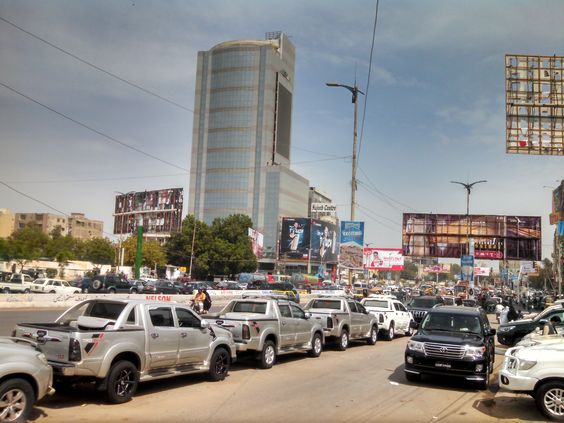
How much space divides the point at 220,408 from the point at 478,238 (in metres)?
64.4

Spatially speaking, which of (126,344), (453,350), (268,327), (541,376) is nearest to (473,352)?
(453,350)

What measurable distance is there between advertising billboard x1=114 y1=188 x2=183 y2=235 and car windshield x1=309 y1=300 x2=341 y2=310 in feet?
329

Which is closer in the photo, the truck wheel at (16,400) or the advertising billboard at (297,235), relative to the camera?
the truck wheel at (16,400)

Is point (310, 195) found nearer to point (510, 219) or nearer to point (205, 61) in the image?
point (205, 61)

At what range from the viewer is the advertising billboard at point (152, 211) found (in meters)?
119

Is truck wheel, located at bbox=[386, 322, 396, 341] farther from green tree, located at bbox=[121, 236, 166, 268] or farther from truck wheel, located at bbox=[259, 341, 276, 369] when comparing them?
green tree, located at bbox=[121, 236, 166, 268]

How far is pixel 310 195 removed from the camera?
648ft

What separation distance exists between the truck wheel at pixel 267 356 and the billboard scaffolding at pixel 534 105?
1354 centimetres

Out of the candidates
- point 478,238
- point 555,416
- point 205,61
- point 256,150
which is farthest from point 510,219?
point 205,61

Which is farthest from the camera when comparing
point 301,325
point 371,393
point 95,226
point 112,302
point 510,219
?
point 95,226

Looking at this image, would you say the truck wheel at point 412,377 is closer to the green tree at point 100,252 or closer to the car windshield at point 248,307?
the car windshield at point 248,307

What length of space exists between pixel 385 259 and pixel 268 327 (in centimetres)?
5293

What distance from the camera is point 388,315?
75.4 feet

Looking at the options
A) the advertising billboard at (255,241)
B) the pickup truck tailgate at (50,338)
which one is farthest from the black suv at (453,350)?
the advertising billboard at (255,241)
